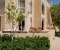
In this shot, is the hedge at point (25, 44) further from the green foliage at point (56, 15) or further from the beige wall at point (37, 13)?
the green foliage at point (56, 15)

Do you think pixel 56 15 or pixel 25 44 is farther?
pixel 56 15

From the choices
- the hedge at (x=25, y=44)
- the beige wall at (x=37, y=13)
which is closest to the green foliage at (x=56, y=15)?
the beige wall at (x=37, y=13)

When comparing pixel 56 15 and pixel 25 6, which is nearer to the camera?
pixel 25 6

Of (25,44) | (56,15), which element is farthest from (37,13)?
(25,44)

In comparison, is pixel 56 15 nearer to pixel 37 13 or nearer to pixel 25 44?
pixel 37 13

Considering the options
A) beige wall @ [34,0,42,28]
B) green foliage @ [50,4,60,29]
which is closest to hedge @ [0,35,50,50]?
beige wall @ [34,0,42,28]

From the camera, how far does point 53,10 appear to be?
52.9 m

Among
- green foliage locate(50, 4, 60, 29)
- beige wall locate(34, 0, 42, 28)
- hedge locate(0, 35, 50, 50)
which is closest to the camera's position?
hedge locate(0, 35, 50, 50)

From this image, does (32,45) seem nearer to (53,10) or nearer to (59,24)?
(59,24)

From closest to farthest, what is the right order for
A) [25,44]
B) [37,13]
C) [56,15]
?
[25,44] → [37,13] → [56,15]

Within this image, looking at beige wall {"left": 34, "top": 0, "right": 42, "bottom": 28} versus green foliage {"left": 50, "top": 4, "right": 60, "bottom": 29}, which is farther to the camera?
green foliage {"left": 50, "top": 4, "right": 60, "bottom": 29}

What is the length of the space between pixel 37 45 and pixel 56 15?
31.2 metres

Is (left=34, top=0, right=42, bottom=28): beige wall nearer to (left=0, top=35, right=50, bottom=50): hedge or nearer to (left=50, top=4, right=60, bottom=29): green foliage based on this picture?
(left=50, top=4, right=60, bottom=29): green foliage

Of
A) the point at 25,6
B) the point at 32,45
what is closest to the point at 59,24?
the point at 25,6
